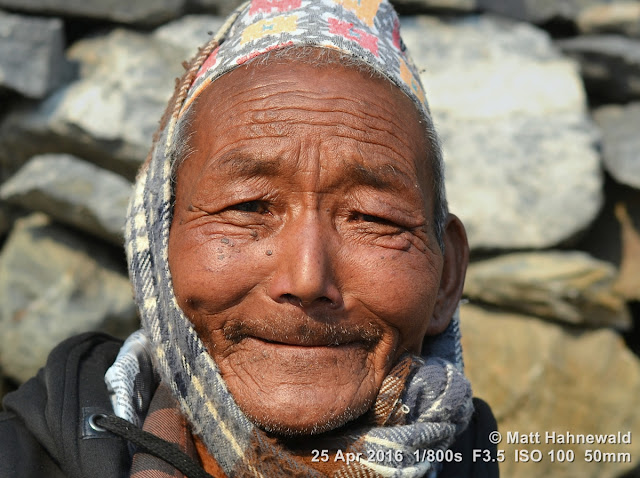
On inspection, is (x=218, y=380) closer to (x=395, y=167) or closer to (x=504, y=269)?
(x=395, y=167)

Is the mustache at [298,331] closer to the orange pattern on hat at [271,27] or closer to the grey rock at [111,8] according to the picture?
the orange pattern on hat at [271,27]

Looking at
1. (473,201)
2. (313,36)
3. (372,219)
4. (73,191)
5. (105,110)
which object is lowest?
(473,201)

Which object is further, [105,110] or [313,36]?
[105,110]

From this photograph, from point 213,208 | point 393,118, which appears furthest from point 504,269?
point 213,208

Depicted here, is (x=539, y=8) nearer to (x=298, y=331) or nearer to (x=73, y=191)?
(x=73, y=191)

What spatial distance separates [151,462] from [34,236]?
3129mm

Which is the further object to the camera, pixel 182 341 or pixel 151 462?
pixel 182 341

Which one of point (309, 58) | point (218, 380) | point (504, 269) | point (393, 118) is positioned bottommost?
point (504, 269)

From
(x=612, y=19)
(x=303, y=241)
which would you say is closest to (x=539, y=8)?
(x=612, y=19)

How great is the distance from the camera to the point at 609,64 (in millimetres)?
5539

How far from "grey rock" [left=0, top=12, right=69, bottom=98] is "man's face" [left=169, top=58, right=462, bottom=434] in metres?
2.72

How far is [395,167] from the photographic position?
2.31m

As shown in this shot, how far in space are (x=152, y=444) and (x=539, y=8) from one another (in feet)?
16.2

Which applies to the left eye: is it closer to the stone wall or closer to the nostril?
the nostril
